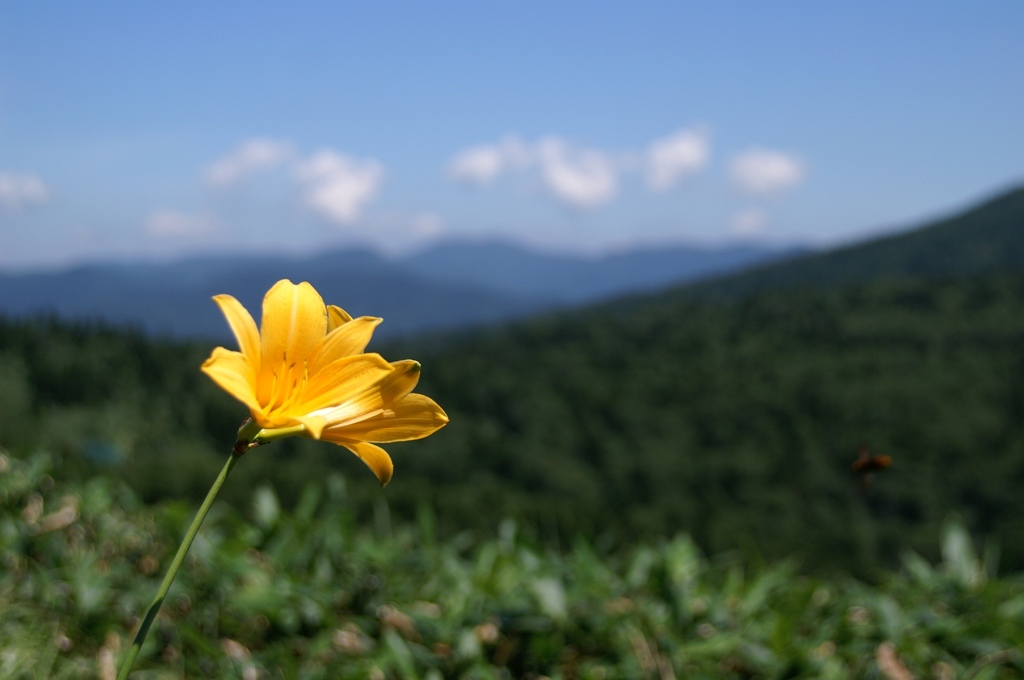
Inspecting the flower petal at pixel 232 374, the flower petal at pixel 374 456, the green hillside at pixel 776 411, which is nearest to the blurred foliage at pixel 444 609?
the flower petal at pixel 374 456

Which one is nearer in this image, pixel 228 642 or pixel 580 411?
pixel 228 642

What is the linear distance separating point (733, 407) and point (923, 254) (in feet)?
226

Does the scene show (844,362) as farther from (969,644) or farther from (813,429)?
(969,644)

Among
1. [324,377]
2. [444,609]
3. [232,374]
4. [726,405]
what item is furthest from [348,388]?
[726,405]

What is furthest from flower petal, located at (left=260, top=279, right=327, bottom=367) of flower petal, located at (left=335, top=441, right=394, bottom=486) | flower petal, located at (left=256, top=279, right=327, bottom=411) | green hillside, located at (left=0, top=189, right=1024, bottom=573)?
green hillside, located at (left=0, top=189, right=1024, bottom=573)

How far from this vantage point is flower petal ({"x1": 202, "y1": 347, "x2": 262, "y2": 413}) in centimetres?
96

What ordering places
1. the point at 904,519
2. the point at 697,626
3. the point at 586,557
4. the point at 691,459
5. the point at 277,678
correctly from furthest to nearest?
the point at 691,459 → the point at 904,519 → the point at 586,557 → the point at 697,626 → the point at 277,678

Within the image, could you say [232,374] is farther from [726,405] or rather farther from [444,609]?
[726,405]

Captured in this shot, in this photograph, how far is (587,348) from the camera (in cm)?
7781

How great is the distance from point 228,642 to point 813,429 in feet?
226

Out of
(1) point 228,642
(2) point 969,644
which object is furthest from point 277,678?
(2) point 969,644

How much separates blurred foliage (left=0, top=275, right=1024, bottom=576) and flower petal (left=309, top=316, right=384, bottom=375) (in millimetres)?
21147

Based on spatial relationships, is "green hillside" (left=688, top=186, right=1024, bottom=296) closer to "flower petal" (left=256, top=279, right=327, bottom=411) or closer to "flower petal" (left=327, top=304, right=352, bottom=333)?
"flower petal" (left=327, top=304, right=352, bottom=333)

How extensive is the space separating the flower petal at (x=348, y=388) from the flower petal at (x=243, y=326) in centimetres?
8
